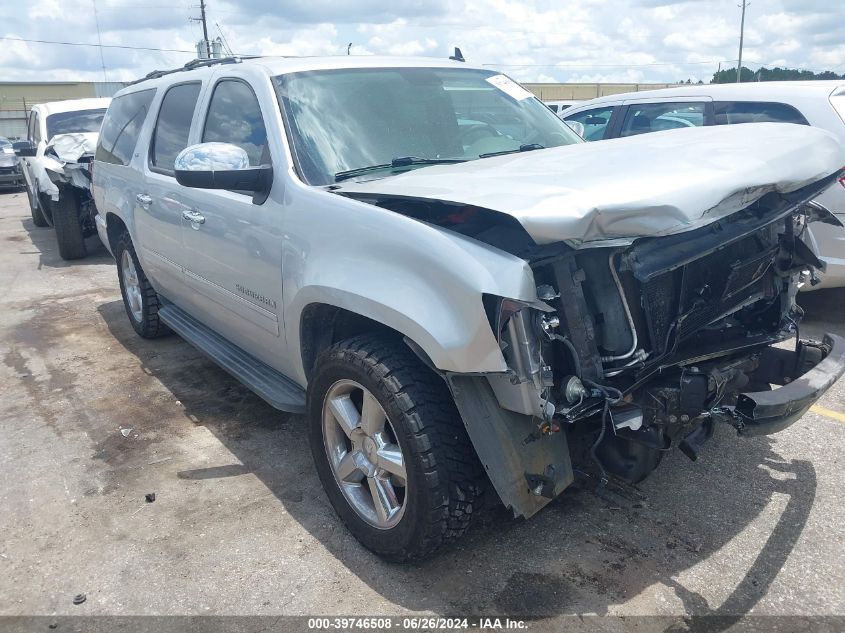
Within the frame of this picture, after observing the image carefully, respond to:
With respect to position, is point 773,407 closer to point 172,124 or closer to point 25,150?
point 172,124

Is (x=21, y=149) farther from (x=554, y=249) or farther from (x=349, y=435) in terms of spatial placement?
(x=554, y=249)

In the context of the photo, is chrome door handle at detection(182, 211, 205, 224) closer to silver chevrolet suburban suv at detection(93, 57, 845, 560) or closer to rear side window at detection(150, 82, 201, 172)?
silver chevrolet suburban suv at detection(93, 57, 845, 560)

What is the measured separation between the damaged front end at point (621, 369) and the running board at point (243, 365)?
124 cm

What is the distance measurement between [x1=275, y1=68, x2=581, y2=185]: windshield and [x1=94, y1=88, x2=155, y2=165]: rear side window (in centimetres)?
220

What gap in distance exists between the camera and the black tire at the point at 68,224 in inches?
365

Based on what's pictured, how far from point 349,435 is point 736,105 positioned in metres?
4.62

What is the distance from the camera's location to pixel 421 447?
2.58 m

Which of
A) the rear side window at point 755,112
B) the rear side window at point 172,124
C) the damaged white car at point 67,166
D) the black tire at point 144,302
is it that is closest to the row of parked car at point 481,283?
the rear side window at point 172,124

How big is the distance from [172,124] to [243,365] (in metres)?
1.76

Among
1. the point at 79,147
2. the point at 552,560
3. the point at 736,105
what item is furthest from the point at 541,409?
the point at 79,147

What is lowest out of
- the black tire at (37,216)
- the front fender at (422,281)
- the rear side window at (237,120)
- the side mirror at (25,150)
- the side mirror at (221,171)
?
the black tire at (37,216)

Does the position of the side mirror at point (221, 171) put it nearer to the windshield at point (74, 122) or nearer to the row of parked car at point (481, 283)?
the row of parked car at point (481, 283)

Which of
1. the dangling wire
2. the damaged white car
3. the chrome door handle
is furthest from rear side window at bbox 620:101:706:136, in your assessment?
the damaged white car

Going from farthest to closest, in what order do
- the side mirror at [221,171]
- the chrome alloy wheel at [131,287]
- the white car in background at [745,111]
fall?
the chrome alloy wheel at [131,287], the white car in background at [745,111], the side mirror at [221,171]
